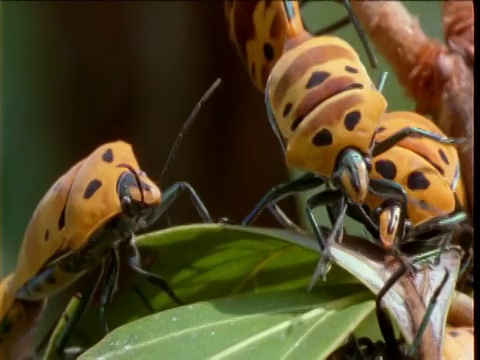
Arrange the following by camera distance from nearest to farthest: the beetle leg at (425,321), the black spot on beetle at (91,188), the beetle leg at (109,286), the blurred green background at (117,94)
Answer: the beetle leg at (425,321), the beetle leg at (109,286), the black spot on beetle at (91,188), the blurred green background at (117,94)

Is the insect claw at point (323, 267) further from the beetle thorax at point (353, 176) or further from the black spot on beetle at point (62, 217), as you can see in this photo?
the black spot on beetle at point (62, 217)

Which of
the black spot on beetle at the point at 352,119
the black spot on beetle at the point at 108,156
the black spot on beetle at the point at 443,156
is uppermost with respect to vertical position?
the black spot on beetle at the point at 352,119

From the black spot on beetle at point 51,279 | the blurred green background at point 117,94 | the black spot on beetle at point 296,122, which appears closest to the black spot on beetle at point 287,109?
the black spot on beetle at point 296,122

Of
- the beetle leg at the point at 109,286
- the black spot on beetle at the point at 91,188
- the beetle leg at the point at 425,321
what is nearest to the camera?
the beetle leg at the point at 425,321

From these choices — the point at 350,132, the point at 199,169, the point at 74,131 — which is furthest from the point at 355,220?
the point at 74,131

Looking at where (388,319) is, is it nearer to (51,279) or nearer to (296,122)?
(296,122)

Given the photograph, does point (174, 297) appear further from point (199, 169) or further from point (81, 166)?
point (199, 169)

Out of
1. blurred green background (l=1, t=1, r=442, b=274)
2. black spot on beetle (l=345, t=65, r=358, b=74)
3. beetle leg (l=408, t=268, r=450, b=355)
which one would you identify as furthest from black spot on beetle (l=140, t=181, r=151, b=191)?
blurred green background (l=1, t=1, r=442, b=274)
